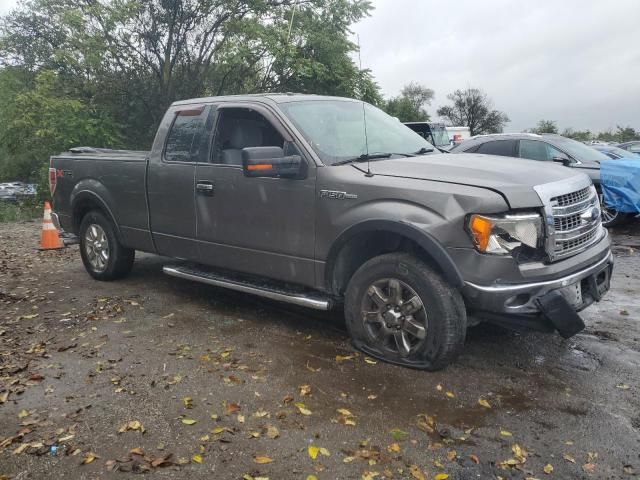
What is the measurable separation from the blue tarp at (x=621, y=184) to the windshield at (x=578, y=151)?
20.5 inches

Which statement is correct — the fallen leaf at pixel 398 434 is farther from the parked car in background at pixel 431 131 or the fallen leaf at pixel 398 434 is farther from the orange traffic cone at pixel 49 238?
the parked car in background at pixel 431 131

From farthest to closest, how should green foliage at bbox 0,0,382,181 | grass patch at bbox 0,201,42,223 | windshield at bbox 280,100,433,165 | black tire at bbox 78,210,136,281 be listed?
green foliage at bbox 0,0,382,181, grass patch at bbox 0,201,42,223, black tire at bbox 78,210,136,281, windshield at bbox 280,100,433,165

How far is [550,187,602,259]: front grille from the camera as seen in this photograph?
3.74m

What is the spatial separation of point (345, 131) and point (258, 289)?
1.52 metres

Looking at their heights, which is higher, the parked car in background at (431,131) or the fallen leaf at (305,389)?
the parked car in background at (431,131)

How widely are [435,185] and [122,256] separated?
4.04 m

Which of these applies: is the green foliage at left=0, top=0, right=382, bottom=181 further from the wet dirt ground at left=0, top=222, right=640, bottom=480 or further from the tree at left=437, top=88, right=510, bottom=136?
the tree at left=437, top=88, right=510, bottom=136

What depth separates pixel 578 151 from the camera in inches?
399

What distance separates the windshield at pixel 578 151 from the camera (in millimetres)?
9914

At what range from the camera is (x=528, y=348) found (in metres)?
4.46

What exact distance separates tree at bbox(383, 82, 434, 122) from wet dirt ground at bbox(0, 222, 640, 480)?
40316 millimetres

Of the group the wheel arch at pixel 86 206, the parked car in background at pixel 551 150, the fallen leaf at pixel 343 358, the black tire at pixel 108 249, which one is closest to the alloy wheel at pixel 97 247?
the black tire at pixel 108 249

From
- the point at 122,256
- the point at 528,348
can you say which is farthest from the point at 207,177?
the point at 528,348

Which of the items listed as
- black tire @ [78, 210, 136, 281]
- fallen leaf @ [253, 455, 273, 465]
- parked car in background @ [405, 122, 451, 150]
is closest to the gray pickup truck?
black tire @ [78, 210, 136, 281]
